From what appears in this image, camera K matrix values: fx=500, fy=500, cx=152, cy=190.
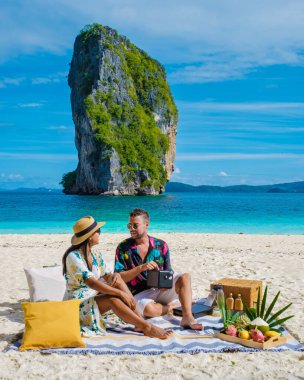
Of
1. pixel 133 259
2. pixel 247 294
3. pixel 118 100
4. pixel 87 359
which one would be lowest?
pixel 87 359

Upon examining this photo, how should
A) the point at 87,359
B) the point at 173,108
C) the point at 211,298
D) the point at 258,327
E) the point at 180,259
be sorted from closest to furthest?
the point at 87,359 → the point at 258,327 → the point at 211,298 → the point at 180,259 → the point at 173,108

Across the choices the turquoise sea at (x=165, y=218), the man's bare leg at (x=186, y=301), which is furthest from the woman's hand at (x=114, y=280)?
the turquoise sea at (x=165, y=218)

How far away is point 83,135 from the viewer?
7406 centimetres

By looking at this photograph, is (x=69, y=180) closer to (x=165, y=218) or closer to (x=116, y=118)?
(x=116, y=118)

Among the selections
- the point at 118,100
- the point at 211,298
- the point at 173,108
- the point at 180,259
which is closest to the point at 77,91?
the point at 118,100

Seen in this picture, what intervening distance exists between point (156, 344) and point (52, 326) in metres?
1.10

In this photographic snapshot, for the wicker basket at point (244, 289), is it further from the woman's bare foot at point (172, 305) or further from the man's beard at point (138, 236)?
the man's beard at point (138, 236)

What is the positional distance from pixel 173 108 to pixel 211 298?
80.8 meters

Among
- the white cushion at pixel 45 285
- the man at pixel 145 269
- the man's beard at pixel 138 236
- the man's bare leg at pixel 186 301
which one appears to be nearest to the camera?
the man's bare leg at pixel 186 301

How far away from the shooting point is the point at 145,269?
584cm

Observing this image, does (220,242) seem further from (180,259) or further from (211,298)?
(211,298)

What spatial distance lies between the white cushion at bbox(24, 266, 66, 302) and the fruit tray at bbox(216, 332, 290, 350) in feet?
7.58

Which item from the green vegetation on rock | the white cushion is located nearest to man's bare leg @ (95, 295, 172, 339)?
the white cushion

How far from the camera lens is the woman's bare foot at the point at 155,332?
540 centimetres
